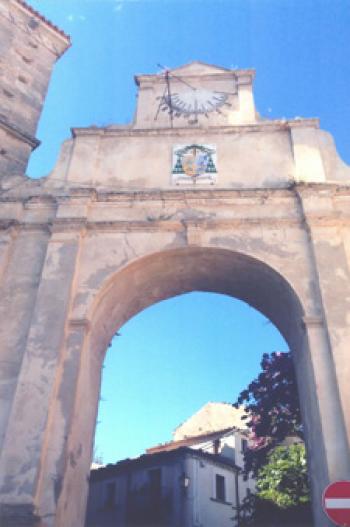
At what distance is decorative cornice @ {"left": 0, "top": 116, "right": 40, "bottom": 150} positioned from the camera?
48.9 ft

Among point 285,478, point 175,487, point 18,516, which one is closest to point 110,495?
point 175,487

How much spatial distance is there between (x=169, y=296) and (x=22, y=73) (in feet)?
29.4

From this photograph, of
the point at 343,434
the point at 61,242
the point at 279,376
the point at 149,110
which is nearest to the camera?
the point at 343,434

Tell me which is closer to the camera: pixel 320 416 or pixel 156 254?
pixel 320 416

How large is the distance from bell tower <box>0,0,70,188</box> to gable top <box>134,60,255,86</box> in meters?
3.54

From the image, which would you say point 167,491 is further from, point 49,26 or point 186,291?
point 49,26

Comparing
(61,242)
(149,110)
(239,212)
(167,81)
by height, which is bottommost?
(61,242)

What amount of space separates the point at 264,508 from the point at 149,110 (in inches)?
448

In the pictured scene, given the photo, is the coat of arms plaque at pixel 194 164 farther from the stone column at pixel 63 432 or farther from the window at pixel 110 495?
the window at pixel 110 495

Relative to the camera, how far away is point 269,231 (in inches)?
449

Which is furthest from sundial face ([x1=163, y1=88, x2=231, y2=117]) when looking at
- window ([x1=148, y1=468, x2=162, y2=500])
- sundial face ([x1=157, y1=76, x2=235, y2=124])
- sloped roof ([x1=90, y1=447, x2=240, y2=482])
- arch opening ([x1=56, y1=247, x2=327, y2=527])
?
window ([x1=148, y1=468, x2=162, y2=500])

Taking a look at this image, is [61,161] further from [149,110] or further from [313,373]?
[313,373]

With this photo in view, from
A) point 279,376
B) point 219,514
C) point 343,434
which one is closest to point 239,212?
point 343,434

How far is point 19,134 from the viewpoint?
593 inches
